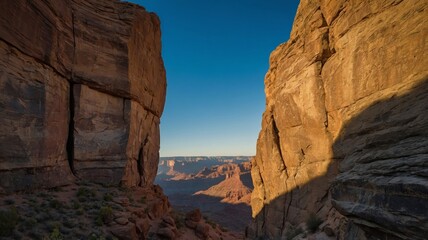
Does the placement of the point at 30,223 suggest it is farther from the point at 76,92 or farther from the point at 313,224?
the point at 313,224

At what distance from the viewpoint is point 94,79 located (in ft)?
64.1

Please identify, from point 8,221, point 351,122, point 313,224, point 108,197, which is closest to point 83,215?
point 108,197

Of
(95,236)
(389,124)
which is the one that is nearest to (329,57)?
(389,124)

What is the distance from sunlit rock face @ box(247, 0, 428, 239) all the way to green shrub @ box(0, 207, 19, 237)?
522 inches

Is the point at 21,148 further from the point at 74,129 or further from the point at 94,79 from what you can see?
the point at 94,79

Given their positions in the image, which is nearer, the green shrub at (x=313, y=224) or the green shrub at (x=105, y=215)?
the green shrub at (x=313, y=224)

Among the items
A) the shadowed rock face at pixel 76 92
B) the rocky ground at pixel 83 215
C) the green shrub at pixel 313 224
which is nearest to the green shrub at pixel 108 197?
the rocky ground at pixel 83 215

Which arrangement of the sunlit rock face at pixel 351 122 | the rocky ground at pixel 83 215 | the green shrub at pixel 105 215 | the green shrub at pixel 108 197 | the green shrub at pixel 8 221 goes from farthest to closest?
the green shrub at pixel 108 197 < the green shrub at pixel 105 215 < the rocky ground at pixel 83 215 < the green shrub at pixel 8 221 < the sunlit rock face at pixel 351 122

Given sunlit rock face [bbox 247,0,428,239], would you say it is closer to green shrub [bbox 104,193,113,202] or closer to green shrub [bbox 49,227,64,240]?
green shrub [bbox 49,227,64,240]

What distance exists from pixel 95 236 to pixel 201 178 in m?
124

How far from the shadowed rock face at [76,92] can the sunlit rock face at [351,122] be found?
12.5 m

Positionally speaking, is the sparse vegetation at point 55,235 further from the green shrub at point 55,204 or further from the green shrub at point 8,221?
the green shrub at point 55,204

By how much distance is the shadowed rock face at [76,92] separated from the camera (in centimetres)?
1377

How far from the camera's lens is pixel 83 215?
14.0 m
